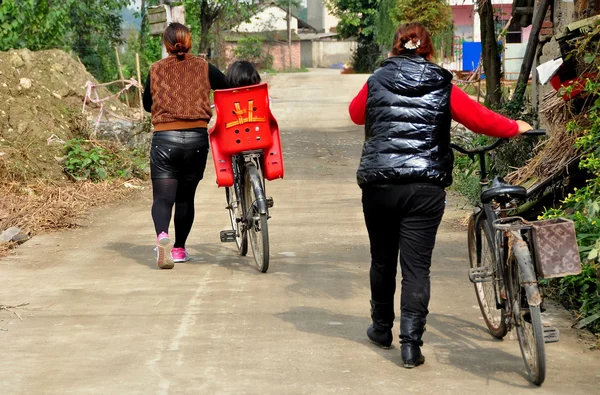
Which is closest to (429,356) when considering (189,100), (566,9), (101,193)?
(189,100)

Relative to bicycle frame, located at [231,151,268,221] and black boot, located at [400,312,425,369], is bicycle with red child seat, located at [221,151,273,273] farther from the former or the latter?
black boot, located at [400,312,425,369]

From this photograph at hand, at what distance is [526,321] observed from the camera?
5188 mm

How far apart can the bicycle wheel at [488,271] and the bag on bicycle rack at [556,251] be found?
528mm

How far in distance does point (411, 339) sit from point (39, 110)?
29.7 feet

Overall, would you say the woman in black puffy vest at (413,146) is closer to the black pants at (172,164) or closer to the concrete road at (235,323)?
the concrete road at (235,323)

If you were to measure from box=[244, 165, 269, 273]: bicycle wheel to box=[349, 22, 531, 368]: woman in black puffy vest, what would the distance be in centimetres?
228

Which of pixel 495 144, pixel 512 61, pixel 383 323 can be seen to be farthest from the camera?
pixel 512 61

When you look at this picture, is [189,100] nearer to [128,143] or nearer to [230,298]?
[230,298]

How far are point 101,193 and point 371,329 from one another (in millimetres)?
6814

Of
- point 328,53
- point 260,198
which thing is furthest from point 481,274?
point 328,53

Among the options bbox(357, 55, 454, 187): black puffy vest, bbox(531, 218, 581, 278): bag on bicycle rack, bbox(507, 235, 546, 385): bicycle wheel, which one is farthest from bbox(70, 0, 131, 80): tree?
bbox(531, 218, 581, 278): bag on bicycle rack

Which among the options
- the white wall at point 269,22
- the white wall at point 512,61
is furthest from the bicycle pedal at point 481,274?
the white wall at point 269,22

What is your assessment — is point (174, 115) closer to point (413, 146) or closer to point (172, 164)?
point (172, 164)

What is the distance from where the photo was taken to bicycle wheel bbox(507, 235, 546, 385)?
4.91 meters
